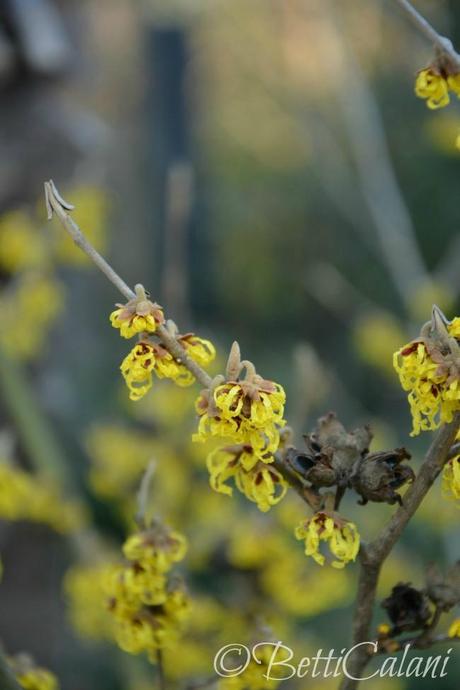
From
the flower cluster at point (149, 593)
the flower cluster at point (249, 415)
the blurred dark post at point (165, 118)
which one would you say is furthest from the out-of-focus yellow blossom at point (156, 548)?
the blurred dark post at point (165, 118)

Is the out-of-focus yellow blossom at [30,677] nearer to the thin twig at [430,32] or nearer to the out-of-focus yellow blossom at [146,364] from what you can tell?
the out-of-focus yellow blossom at [146,364]

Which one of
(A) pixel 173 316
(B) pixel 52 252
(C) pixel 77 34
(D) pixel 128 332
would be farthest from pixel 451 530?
(C) pixel 77 34

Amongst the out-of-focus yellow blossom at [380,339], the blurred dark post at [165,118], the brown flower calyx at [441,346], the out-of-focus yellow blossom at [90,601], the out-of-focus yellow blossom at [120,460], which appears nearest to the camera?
the brown flower calyx at [441,346]

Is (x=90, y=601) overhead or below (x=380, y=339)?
below

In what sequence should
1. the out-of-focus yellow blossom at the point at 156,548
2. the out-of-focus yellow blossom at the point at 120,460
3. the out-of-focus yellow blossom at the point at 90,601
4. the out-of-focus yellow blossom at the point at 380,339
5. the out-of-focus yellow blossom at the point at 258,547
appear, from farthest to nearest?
the out-of-focus yellow blossom at the point at 380,339
the out-of-focus yellow blossom at the point at 120,460
the out-of-focus yellow blossom at the point at 90,601
the out-of-focus yellow blossom at the point at 258,547
the out-of-focus yellow blossom at the point at 156,548

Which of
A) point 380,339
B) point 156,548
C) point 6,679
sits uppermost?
point 380,339

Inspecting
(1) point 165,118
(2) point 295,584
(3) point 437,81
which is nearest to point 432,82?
(3) point 437,81

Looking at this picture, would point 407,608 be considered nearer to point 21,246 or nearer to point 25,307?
point 25,307

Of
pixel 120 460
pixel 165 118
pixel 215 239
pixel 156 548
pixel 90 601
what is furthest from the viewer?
pixel 215 239
